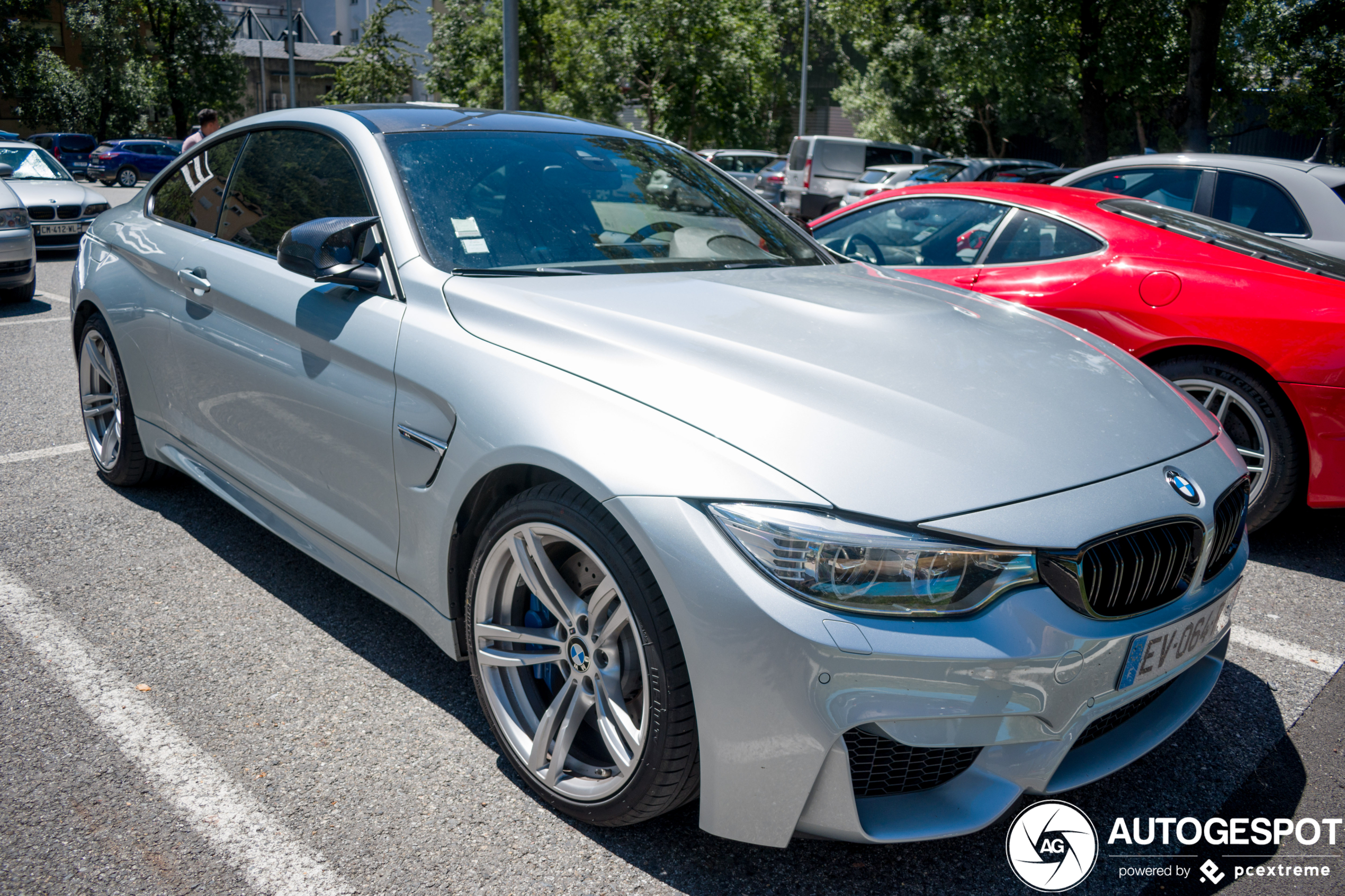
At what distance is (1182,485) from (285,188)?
9.17ft

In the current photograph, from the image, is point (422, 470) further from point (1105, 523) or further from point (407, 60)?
point (407, 60)

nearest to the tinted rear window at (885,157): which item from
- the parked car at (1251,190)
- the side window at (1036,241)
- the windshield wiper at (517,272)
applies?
the parked car at (1251,190)

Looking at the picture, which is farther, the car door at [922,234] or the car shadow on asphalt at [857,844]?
the car door at [922,234]

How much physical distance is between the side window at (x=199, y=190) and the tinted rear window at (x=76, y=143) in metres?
38.0

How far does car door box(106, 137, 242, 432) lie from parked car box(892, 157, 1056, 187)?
13613 mm

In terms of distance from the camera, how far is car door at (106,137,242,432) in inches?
146

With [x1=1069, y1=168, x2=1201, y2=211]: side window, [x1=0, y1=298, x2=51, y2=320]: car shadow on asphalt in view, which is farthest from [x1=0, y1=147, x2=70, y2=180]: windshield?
[x1=1069, y1=168, x2=1201, y2=211]: side window

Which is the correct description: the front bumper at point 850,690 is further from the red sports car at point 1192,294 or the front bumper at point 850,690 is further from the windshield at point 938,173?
the windshield at point 938,173

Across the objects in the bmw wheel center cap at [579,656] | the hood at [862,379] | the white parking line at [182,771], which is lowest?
the white parking line at [182,771]

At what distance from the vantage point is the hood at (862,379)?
6.63ft

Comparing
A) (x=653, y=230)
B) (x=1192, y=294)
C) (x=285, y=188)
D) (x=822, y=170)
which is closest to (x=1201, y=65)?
(x=822, y=170)

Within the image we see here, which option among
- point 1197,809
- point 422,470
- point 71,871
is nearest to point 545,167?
point 422,470

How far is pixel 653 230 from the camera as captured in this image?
319cm

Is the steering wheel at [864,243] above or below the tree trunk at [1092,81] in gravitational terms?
below
